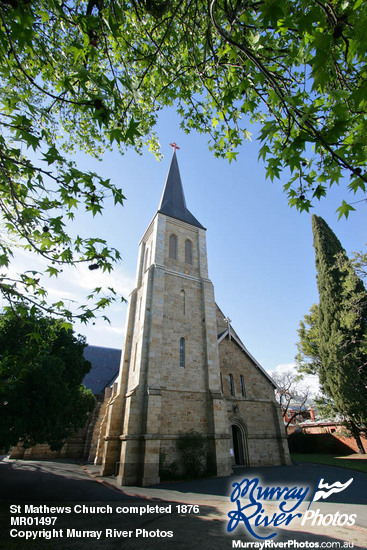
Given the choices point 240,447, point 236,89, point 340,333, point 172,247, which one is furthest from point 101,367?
point 236,89

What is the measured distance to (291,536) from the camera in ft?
17.8

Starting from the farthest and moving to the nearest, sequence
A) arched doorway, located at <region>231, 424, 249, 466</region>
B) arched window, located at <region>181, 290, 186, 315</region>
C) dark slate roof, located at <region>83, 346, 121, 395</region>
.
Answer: dark slate roof, located at <region>83, 346, 121, 395</region> → arched window, located at <region>181, 290, 186, 315</region> → arched doorway, located at <region>231, 424, 249, 466</region>

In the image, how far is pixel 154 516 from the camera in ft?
22.6

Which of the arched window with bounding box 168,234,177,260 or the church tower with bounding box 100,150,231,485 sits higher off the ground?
the arched window with bounding box 168,234,177,260

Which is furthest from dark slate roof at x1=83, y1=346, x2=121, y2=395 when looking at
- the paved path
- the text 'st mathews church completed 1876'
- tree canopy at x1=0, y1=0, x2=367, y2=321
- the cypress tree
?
tree canopy at x1=0, y1=0, x2=367, y2=321

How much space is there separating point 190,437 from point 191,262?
11.8 metres

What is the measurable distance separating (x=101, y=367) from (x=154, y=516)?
2834 cm

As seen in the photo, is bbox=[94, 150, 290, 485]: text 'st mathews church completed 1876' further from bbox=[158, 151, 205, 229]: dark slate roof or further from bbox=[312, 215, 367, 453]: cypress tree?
bbox=[312, 215, 367, 453]: cypress tree

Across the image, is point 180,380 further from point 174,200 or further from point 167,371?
point 174,200

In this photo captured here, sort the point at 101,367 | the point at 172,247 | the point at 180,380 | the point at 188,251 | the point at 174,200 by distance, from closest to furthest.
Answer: the point at 180,380, the point at 172,247, the point at 188,251, the point at 174,200, the point at 101,367

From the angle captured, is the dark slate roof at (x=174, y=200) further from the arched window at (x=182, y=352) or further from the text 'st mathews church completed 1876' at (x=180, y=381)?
the arched window at (x=182, y=352)

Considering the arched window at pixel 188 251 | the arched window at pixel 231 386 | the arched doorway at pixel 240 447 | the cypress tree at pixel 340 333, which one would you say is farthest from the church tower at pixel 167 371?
the cypress tree at pixel 340 333

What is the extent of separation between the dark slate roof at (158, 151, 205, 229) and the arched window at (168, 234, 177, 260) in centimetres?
181

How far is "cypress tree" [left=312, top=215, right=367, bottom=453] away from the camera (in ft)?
57.8
